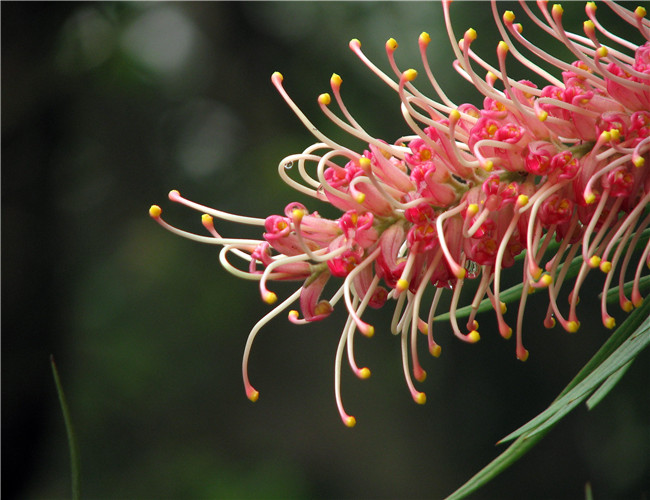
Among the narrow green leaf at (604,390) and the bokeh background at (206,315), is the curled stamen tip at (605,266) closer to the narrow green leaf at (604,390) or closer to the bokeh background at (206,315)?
the narrow green leaf at (604,390)

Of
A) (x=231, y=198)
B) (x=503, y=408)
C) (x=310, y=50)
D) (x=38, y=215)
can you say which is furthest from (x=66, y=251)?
(x=503, y=408)

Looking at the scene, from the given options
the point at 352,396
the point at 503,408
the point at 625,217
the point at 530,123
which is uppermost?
the point at 530,123

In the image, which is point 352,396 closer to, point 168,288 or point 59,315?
point 168,288

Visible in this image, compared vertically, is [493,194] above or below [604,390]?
above

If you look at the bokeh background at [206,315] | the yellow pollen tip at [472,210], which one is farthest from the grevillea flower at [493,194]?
the bokeh background at [206,315]

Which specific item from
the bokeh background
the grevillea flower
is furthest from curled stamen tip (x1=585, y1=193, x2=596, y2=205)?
the bokeh background

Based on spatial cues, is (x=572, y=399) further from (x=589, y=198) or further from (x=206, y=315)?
(x=206, y=315)

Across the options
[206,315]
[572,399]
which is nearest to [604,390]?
[572,399]

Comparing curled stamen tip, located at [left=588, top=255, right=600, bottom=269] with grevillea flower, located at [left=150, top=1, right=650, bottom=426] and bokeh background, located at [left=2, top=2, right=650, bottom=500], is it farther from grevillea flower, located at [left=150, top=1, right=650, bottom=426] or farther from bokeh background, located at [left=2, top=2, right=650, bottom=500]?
bokeh background, located at [left=2, top=2, right=650, bottom=500]

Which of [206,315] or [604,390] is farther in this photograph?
[206,315]
